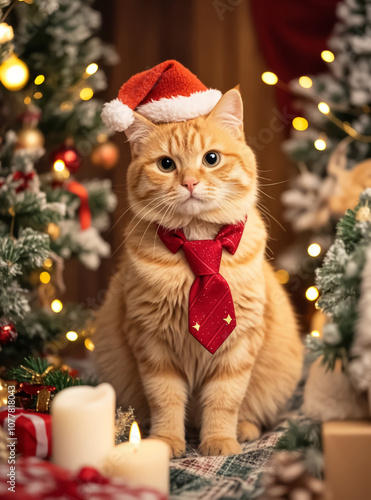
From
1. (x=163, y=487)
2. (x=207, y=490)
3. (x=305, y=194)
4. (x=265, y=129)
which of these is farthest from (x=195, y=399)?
(x=265, y=129)

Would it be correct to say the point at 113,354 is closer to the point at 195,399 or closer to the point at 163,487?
the point at 195,399

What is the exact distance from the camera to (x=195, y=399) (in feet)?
4.74

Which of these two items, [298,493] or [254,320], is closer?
[298,493]

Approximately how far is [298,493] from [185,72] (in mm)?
992

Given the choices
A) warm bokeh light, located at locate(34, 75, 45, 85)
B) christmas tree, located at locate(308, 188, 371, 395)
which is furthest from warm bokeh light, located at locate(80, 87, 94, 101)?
christmas tree, located at locate(308, 188, 371, 395)

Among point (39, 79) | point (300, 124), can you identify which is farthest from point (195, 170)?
point (300, 124)

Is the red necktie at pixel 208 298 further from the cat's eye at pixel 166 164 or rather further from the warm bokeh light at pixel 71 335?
the warm bokeh light at pixel 71 335

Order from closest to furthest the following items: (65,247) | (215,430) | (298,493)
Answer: (298,493), (215,430), (65,247)

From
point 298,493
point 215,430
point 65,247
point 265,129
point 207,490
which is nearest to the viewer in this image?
point 298,493

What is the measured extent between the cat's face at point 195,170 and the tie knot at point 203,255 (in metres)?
0.06

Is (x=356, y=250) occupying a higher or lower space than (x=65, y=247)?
higher

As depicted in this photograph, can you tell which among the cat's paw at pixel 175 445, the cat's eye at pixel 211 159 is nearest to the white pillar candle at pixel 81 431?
the cat's paw at pixel 175 445

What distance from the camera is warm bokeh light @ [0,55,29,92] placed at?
65.3 inches

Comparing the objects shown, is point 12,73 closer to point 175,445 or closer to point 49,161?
point 49,161
